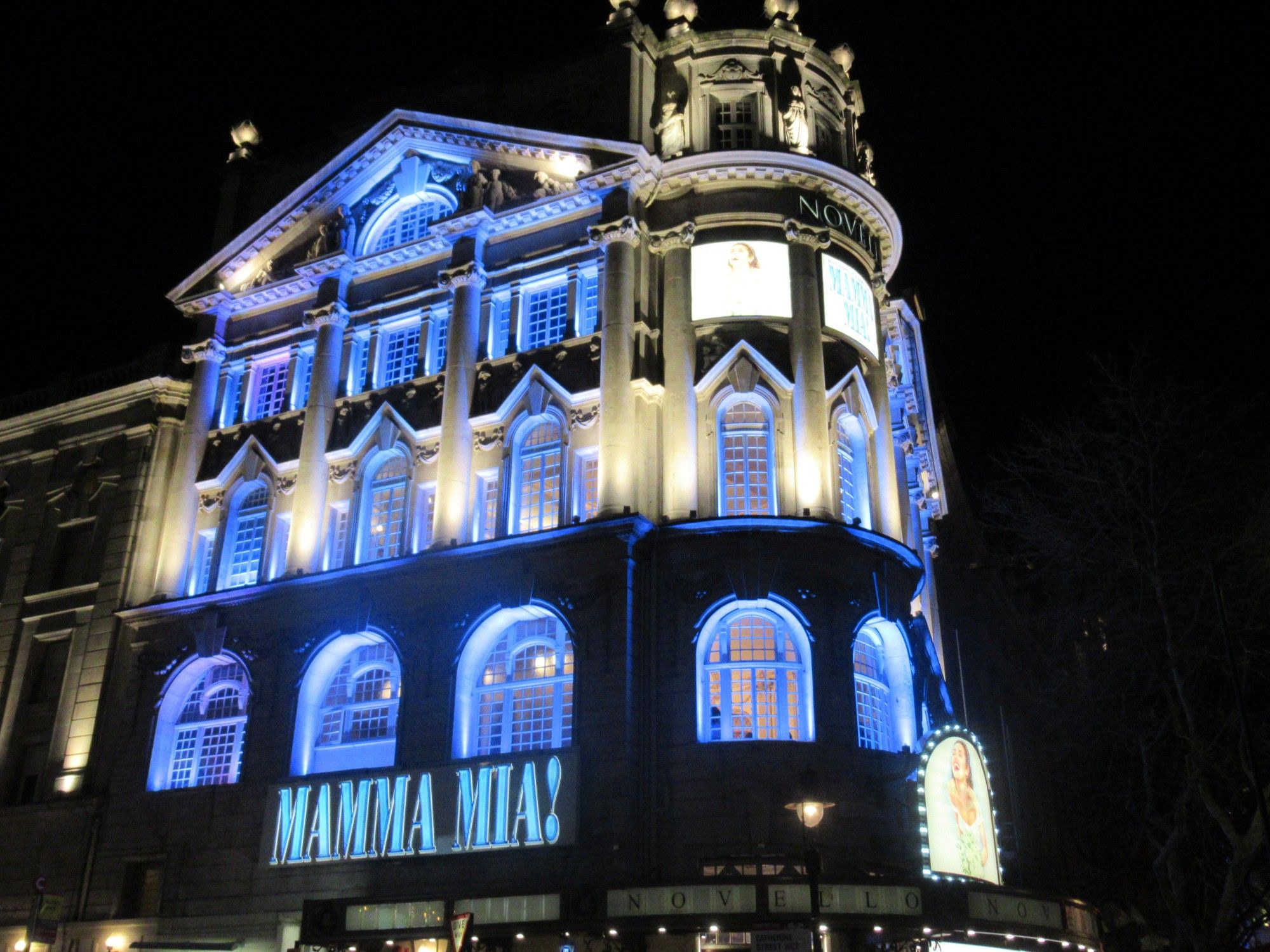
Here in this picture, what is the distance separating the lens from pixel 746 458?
3441cm

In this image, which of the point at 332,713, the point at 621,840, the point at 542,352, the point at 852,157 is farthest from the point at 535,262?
the point at 621,840

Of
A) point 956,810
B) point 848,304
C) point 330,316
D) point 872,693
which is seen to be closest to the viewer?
point 956,810

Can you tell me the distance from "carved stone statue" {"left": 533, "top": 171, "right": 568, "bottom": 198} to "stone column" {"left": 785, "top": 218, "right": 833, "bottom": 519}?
7196mm

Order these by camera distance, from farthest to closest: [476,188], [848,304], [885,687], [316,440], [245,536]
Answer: [245,536]
[476,188]
[316,440]
[848,304]
[885,687]

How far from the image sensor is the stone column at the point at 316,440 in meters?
37.2

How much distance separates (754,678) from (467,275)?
606 inches

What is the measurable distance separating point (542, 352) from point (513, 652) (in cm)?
892

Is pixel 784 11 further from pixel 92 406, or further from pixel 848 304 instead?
pixel 92 406

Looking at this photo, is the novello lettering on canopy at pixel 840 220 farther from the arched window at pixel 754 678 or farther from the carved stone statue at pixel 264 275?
the carved stone statue at pixel 264 275

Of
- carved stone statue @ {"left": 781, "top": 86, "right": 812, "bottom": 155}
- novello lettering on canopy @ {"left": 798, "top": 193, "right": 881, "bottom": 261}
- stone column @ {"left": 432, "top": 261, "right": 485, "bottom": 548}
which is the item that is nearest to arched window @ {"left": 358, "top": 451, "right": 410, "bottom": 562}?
stone column @ {"left": 432, "top": 261, "right": 485, "bottom": 548}

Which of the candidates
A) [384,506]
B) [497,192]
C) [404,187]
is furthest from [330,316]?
[384,506]

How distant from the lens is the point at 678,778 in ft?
98.0

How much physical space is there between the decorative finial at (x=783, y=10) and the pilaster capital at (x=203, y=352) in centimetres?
2137

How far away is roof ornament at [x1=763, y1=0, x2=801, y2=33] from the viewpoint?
131 feet
